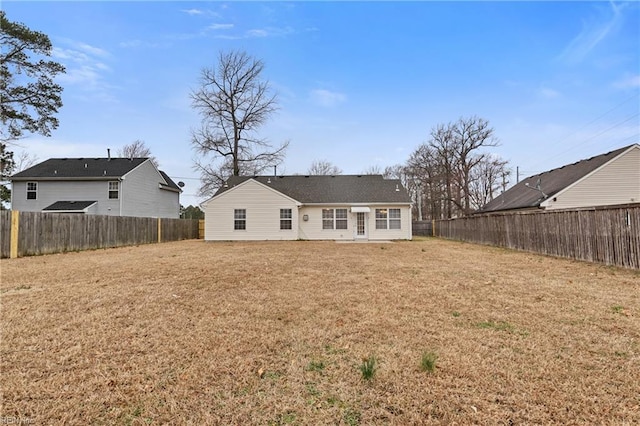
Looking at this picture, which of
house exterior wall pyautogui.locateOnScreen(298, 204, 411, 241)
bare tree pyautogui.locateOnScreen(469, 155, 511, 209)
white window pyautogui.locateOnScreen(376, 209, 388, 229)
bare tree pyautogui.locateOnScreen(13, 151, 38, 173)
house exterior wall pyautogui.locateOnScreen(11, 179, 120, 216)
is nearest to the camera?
house exterior wall pyautogui.locateOnScreen(298, 204, 411, 241)

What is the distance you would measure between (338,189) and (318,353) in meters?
19.5

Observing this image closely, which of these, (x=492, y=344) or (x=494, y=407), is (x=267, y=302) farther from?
(x=494, y=407)

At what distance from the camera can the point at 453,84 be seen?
1725cm

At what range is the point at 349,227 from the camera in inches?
811

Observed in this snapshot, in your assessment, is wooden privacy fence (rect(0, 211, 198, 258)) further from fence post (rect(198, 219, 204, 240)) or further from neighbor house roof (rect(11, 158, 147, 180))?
neighbor house roof (rect(11, 158, 147, 180))

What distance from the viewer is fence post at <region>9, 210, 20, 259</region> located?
35.2 feet

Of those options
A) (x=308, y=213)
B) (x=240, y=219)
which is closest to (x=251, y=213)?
(x=240, y=219)

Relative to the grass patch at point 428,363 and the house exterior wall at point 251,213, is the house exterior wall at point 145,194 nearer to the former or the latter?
the house exterior wall at point 251,213

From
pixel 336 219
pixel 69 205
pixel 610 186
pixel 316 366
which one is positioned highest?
pixel 610 186

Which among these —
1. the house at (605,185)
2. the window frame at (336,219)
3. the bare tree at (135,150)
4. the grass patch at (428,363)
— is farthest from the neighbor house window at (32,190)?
the house at (605,185)

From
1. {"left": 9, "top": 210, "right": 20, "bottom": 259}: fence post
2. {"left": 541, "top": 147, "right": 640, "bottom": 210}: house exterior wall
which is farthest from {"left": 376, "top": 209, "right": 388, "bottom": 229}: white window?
→ {"left": 9, "top": 210, "right": 20, "bottom": 259}: fence post

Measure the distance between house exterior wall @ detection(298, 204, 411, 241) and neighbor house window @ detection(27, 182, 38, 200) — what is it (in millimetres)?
19542

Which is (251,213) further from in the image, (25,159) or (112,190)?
(25,159)

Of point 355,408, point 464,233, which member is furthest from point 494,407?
point 464,233
